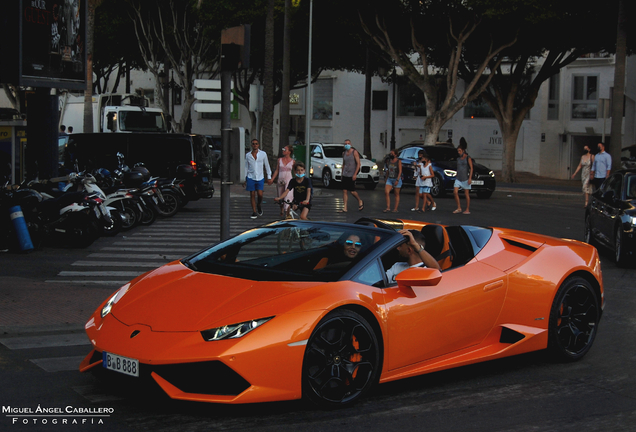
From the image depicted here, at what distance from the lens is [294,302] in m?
5.00

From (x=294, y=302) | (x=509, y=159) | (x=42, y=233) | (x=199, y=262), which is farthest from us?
(x=509, y=159)

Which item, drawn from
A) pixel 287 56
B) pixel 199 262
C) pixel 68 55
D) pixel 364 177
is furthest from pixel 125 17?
pixel 199 262

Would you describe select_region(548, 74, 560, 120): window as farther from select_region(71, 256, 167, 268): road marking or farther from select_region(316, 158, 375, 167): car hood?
select_region(71, 256, 167, 268): road marking

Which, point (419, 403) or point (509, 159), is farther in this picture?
point (509, 159)

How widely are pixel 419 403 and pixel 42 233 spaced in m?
9.86

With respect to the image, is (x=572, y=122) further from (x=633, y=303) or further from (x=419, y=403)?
(x=419, y=403)

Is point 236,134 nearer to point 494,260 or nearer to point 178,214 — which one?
point 494,260

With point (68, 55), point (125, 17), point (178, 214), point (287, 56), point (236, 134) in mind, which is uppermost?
point (125, 17)

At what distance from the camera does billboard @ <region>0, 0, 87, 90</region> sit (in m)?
14.1

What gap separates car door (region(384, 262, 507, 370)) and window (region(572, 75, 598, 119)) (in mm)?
41986

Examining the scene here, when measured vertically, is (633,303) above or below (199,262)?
below

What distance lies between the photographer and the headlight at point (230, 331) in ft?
15.5

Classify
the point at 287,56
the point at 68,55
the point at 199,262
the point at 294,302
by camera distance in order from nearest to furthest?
the point at 294,302
the point at 199,262
the point at 68,55
the point at 287,56

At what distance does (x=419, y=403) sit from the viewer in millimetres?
5336
